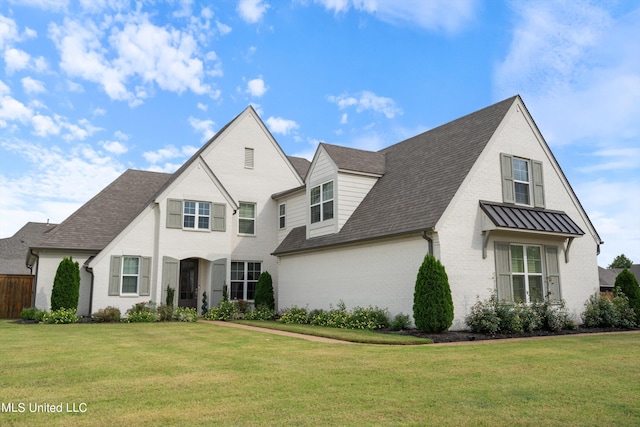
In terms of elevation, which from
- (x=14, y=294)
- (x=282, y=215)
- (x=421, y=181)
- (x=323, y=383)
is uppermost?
(x=421, y=181)

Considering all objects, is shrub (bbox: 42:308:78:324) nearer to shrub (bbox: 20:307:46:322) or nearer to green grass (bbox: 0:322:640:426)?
shrub (bbox: 20:307:46:322)

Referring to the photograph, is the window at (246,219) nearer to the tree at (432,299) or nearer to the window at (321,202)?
the window at (321,202)

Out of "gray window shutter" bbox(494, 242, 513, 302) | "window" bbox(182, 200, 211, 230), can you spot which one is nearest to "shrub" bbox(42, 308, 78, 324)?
"window" bbox(182, 200, 211, 230)

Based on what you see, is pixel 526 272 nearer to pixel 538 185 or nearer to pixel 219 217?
pixel 538 185

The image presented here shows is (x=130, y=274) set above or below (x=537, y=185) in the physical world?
below

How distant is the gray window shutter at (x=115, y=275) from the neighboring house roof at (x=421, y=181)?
7.55 m

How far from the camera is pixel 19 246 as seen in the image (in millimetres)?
35938

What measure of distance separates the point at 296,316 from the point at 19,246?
26.7 m

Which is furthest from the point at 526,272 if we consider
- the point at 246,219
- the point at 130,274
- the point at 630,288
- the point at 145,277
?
the point at 130,274

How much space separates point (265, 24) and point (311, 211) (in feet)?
29.0

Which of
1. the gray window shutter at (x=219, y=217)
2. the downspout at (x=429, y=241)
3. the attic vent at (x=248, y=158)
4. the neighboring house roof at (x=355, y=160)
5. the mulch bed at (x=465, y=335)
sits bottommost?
the mulch bed at (x=465, y=335)

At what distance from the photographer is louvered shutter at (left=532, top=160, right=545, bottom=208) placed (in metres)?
17.4

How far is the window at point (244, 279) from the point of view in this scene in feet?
79.0

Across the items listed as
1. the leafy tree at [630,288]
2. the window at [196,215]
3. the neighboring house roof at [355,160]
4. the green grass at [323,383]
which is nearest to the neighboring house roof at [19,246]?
the window at [196,215]
